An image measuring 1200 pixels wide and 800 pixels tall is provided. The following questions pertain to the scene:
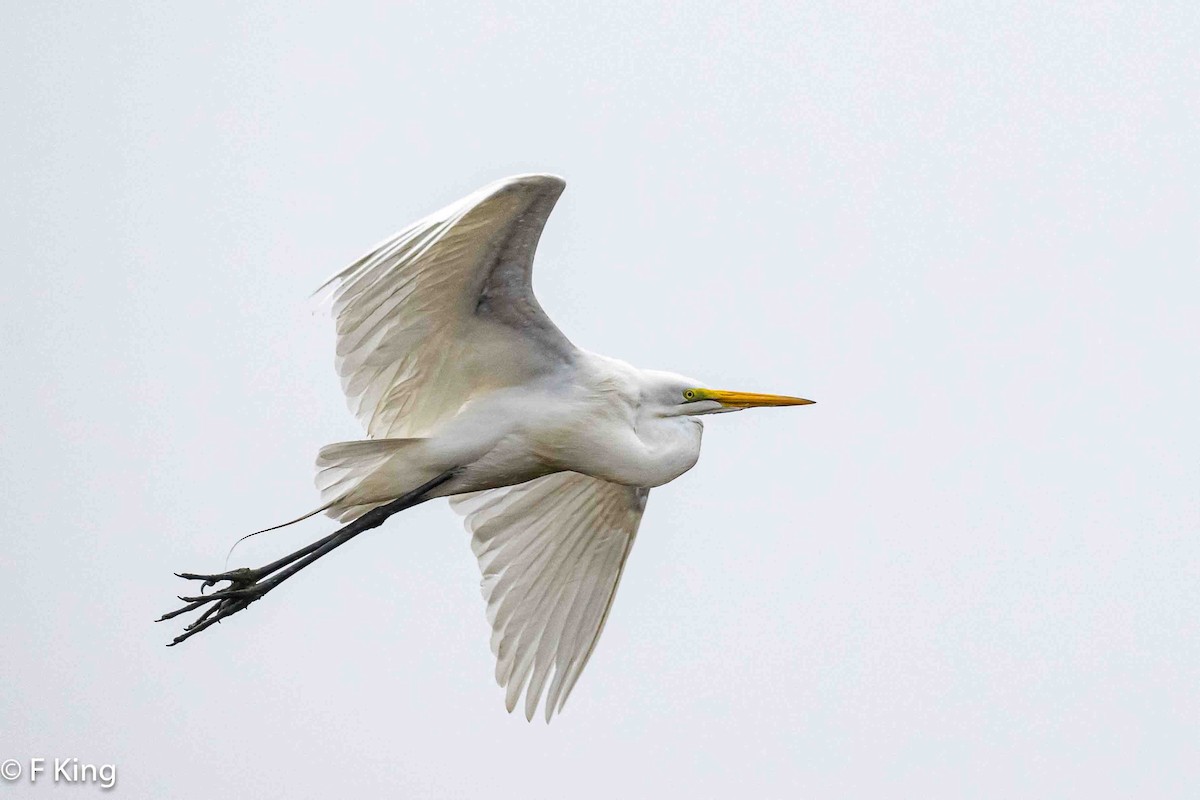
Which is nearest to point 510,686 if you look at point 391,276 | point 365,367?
point 365,367

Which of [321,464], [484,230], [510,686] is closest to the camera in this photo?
[484,230]

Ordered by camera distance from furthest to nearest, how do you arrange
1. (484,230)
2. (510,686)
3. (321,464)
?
(510,686), (321,464), (484,230)

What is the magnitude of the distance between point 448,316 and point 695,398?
1.26 metres

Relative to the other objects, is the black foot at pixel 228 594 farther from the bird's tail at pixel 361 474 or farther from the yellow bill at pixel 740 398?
the yellow bill at pixel 740 398

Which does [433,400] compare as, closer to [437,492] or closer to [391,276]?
[437,492]

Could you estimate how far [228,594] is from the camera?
8.33 metres

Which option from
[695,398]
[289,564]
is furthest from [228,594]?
[695,398]

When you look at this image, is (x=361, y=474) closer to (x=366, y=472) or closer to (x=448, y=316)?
(x=366, y=472)

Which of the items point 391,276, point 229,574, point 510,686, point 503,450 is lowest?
point 510,686

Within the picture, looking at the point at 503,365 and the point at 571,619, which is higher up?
the point at 503,365

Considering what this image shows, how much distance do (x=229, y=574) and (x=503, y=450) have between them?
132cm

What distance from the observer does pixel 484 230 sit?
7496 millimetres

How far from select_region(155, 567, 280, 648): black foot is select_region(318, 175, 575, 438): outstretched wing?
0.82 m

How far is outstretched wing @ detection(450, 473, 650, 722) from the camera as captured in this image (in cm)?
930
